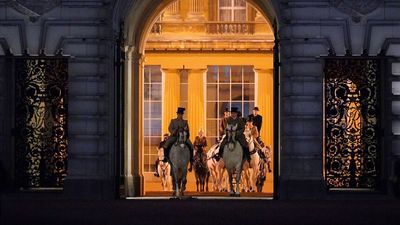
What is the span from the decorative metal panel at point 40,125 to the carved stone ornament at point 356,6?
5.95 m

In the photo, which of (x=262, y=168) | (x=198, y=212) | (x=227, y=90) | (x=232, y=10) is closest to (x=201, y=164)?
(x=262, y=168)

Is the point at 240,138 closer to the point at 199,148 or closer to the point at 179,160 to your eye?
the point at 179,160

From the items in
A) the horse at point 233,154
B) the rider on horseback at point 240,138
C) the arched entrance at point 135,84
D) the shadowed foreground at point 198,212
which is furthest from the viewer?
the arched entrance at point 135,84

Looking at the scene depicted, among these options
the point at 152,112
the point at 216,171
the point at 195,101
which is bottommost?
the point at 216,171

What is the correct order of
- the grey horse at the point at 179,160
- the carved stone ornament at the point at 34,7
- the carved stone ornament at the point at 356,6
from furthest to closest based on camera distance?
the grey horse at the point at 179,160, the carved stone ornament at the point at 34,7, the carved stone ornament at the point at 356,6

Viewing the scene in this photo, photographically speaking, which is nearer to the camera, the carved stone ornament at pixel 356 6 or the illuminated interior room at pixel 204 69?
the carved stone ornament at pixel 356 6

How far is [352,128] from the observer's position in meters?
30.7

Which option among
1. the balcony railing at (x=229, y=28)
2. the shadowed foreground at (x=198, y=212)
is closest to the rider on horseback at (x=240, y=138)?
the shadowed foreground at (x=198, y=212)

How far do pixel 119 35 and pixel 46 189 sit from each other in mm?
3592

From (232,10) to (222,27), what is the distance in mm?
915

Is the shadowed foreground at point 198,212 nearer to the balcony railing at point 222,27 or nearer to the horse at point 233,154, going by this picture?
the horse at point 233,154

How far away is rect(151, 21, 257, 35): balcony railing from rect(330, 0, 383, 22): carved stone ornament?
58.3 ft

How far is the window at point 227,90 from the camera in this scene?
48.1 metres

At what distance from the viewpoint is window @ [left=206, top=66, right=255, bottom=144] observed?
48125 mm
